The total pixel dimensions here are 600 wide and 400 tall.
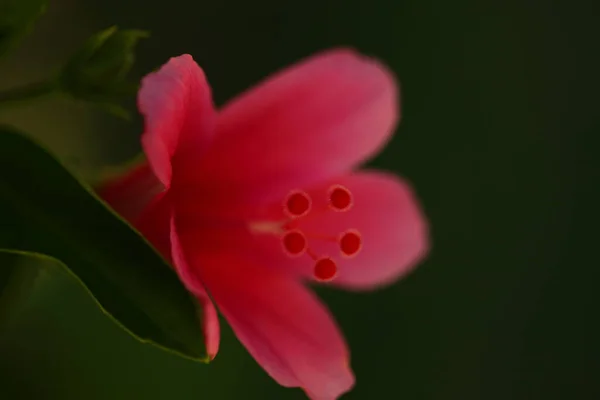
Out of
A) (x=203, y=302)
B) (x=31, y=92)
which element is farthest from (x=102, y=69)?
(x=203, y=302)

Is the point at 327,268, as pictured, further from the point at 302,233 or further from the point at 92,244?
the point at 92,244

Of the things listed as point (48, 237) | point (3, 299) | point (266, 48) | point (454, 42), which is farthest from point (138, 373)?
point (454, 42)

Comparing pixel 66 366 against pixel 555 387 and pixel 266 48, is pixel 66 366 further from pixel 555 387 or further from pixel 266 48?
pixel 555 387

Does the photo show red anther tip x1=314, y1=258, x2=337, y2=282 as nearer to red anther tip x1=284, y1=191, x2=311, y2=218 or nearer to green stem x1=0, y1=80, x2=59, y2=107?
red anther tip x1=284, y1=191, x2=311, y2=218

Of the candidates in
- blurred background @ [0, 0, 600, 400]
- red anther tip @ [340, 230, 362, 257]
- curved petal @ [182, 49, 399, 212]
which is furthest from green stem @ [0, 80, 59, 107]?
blurred background @ [0, 0, 600, 400]

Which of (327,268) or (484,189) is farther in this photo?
(484,189)

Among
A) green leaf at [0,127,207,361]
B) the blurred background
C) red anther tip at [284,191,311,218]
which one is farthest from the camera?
the blurred background
